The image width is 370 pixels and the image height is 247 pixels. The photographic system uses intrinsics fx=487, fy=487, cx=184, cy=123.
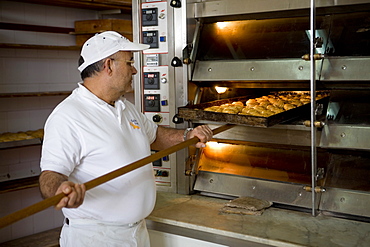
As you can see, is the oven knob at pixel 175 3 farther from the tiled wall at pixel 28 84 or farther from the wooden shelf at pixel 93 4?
the tiled wall at pixel 28 84

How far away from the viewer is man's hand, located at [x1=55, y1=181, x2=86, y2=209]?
1.81 metres

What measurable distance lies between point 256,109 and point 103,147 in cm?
98

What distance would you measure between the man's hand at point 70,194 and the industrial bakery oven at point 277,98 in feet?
3.49

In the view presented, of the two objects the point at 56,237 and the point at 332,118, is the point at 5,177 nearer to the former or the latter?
the point at 56,237

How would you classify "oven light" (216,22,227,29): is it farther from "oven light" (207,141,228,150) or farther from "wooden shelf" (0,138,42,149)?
"wooden shelf" (0,138,42,149)

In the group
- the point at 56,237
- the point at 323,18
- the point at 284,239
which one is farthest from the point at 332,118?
the point at 56,237

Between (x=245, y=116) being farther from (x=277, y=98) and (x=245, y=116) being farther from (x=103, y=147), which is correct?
(x=103, y=147)

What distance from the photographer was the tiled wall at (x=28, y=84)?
4.69 m

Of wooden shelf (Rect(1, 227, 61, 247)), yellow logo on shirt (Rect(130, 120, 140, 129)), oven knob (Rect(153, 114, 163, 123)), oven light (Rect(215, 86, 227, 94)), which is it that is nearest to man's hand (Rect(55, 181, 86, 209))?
yellow logo on shirt (Rect(130, 120, 140, 129))

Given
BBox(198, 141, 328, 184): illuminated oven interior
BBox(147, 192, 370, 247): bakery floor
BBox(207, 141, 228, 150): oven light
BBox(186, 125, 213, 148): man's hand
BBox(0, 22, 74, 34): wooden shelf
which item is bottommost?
BBox(147, 192, 370, 247): bakery floor

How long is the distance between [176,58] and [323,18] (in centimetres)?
93

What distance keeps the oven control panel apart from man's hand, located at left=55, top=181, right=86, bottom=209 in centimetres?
142

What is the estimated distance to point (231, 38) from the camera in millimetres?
3053

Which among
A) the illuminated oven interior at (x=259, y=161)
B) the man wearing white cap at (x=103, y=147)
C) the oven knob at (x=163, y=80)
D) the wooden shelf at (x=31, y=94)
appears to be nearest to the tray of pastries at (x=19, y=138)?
the wooden shelf at (x=31, y=94)
